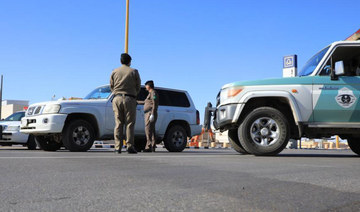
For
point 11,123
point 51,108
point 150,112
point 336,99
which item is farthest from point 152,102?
point 11,123

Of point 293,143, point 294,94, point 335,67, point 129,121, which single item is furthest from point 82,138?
point 293,143

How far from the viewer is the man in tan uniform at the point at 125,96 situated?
8125mm

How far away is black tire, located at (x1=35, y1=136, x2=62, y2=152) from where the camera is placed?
1132cm

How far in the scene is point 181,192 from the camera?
281 centimetres

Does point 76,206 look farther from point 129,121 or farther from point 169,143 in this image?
point 169,143

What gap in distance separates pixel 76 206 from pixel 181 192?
0.76 m

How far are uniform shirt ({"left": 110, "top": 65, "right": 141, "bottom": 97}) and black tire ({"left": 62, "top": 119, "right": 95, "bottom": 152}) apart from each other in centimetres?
231

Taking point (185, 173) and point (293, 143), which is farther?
point (293, 143)

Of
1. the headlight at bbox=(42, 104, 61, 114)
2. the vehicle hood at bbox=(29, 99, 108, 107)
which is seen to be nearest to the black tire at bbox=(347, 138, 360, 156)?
the vehicle hood at bbox=(29, 99, 108, 107)

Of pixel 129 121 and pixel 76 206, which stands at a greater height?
pixel 129 121

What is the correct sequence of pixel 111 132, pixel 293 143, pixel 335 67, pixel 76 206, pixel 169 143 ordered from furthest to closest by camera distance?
1. pixel 293 143
2. pixel 169 143
3. pixel 111 132
4. pixel 335 67
5. pixel 76 206

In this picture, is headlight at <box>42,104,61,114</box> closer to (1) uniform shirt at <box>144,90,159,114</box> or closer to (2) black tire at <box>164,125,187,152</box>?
(1) uniform shirt at <box>144,90,159,114</box>

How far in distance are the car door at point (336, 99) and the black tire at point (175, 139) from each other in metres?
5.28

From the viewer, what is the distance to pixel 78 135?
1011 centimetres
